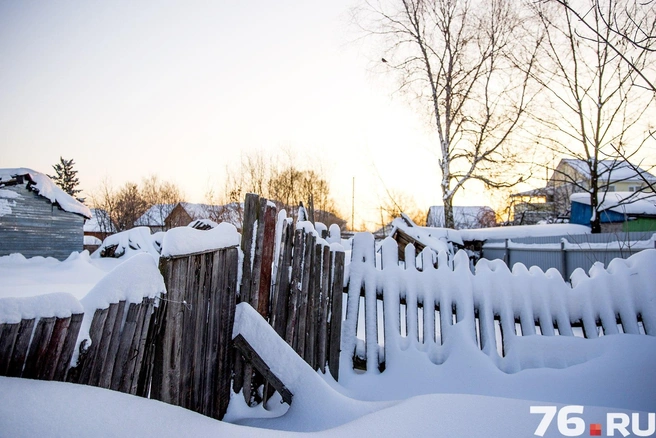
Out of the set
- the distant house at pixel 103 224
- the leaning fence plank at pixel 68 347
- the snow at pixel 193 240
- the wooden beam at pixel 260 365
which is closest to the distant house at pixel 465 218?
the wooden beam at pixel 260 365

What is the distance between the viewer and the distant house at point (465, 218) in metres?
32.1

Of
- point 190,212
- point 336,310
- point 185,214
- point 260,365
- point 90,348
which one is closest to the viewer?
point 90,348

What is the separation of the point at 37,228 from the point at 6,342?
20.9 m

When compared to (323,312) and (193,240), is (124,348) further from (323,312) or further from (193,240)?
(323,312)

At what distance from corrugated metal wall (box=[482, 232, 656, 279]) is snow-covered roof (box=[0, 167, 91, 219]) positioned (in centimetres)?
2094

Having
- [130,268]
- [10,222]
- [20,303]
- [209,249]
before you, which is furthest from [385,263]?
[10,222]

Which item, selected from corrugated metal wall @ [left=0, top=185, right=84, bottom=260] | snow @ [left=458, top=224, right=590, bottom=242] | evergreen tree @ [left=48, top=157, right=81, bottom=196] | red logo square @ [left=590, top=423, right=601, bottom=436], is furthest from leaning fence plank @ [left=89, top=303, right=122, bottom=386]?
evergreen tree @ [left=48, top=157, right=81, bottom=196]

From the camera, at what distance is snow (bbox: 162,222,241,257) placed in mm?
1646

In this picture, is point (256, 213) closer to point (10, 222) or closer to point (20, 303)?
point (20, 303)

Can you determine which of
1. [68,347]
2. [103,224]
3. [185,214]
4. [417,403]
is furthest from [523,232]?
[103,224]

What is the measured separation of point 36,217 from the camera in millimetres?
17156

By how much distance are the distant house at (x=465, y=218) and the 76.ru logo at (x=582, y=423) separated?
29.7 meters

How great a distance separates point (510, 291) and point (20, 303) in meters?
3.48

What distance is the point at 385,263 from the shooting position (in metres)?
3.45
